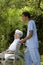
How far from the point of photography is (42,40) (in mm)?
17750

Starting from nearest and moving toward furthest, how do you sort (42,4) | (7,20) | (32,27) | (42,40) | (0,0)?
1. (32,27)
2. (0,0)
3. (7,20)
4. (42,4)
5. (42,40)

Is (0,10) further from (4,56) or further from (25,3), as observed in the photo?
(4,56)

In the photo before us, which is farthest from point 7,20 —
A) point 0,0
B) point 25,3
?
point 25,3

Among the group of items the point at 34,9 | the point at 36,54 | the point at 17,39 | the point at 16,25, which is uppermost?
the point at 34,9

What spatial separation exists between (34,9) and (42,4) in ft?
3.62

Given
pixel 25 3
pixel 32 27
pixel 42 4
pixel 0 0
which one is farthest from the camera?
pixel 42 4

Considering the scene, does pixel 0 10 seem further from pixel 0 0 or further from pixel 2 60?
pixel 2 60

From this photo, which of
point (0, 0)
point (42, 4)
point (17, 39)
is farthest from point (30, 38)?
point (42, 4)

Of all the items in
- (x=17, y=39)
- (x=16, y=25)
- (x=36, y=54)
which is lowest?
(x=36, y=54)

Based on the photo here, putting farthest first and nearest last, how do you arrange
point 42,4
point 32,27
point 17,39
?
1. point 42,4
2. point 17,39
3. point 32,27

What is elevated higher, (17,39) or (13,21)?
(13,21)

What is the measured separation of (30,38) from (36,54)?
1.20 ft

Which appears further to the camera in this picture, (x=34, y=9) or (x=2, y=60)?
(x=34, y=9)

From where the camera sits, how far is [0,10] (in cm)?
1265
